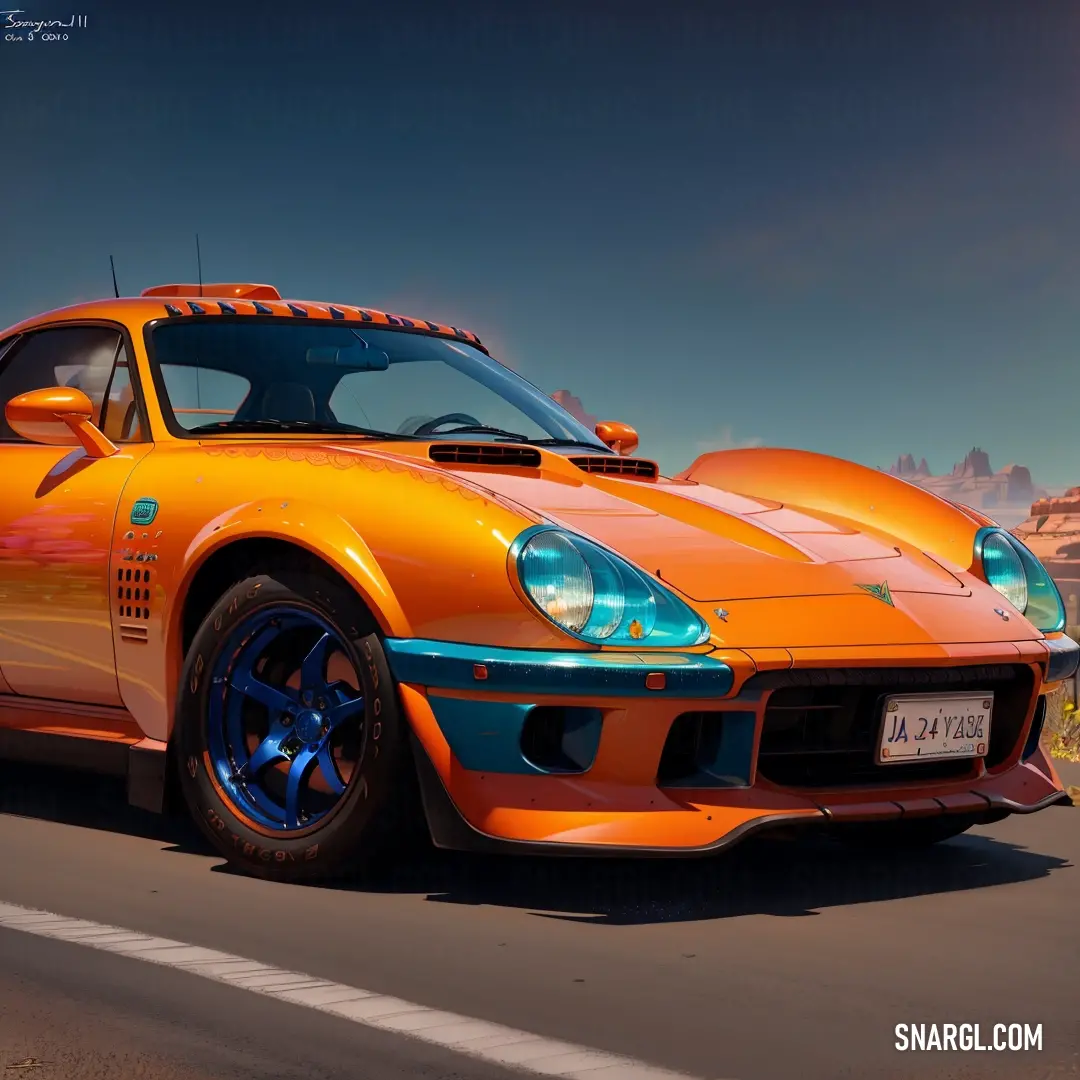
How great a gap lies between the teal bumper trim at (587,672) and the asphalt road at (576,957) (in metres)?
0.49

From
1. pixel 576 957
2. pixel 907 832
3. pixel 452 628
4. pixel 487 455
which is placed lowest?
pixel 907 832

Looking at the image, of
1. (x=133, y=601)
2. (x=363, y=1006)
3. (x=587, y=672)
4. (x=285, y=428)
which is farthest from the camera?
(x=285, y=428)

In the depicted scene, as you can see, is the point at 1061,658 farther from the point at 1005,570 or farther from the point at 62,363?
the point at 62,363

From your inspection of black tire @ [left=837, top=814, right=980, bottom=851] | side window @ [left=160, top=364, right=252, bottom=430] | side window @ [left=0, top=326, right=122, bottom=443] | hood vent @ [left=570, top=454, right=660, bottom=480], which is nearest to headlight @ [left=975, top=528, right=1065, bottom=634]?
black tire @ [left=837, top=814, right=980, bottom=851]

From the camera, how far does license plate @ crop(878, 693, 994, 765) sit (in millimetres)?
3926

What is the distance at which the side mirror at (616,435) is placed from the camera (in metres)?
6.08

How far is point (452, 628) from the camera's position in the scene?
3.78m

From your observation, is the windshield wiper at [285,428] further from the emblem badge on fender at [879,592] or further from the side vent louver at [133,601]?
the emblem badge on fender at [879,592]

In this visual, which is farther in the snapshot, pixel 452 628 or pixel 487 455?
pixel 487 455

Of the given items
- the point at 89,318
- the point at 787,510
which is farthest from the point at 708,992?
the point at 89,318

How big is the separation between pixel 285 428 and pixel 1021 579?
6.78ft

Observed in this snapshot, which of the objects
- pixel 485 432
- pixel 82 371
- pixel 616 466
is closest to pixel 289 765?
pixel 616 466

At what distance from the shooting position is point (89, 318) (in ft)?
17.0

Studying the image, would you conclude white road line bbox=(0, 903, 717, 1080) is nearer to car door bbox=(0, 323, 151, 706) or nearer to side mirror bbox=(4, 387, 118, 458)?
car door bbox=(0, 323, 151, 706)
